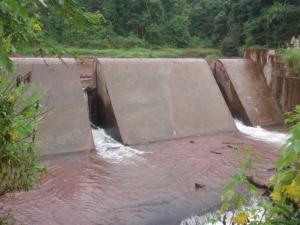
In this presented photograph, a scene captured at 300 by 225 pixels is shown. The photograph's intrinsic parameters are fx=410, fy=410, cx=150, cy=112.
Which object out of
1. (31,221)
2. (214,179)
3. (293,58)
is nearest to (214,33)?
(293,58)

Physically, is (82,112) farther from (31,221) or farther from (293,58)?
(293,58)

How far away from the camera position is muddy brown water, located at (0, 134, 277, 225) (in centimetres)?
386

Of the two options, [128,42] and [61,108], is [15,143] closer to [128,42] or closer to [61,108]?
[61,108]

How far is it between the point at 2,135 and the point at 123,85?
512cm

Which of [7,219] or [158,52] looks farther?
[158,52]

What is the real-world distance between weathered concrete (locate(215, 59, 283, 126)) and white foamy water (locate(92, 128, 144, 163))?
9.72 ft

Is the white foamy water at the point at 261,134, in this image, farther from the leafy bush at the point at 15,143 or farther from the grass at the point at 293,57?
the leafy bush at the point at 15,143

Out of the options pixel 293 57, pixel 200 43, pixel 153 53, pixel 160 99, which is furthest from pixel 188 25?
pixel 160 99

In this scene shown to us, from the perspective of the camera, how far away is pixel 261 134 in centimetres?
752

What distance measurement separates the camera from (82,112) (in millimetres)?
6387

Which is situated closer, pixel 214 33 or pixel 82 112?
pixel 82 112

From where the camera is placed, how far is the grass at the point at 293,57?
8.29m

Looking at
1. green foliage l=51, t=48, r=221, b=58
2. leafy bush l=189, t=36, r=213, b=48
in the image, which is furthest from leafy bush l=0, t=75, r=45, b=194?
leafy bush l=189, t=36, r=213, b=48

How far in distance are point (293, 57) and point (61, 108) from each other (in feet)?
16.1
